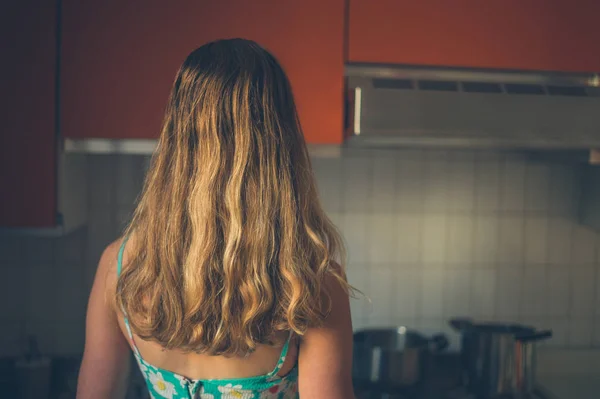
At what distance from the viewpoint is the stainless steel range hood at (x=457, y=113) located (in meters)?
1.47

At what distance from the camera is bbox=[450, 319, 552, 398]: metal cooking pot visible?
1.84m

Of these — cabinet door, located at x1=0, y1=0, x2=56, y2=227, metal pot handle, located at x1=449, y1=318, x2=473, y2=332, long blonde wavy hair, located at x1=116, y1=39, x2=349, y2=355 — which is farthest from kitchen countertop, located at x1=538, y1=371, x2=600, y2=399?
cabinet door, located at x1=0, y1=0, x2=56, y2=227

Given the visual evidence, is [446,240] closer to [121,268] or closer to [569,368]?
[569,368]

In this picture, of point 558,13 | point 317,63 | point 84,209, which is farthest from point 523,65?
point 84,209

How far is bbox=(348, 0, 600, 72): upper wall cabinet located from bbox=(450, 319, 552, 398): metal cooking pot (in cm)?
73

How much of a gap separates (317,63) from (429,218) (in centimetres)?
72

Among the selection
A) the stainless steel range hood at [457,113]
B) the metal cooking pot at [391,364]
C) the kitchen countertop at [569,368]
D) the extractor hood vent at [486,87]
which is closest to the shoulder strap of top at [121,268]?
the stainless steel range hood at [457,113]

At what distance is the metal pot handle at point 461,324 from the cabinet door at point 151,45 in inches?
34.1

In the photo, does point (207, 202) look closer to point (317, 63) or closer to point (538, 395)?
point (317, 63)

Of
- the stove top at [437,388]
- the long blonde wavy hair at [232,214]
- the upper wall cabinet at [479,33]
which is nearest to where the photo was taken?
the long blonde wavy hair at [232,214]

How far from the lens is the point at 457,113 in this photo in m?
1.51

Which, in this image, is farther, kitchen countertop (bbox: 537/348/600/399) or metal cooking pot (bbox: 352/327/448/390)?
kitchen countertop (bbox: 537/348/600/399)

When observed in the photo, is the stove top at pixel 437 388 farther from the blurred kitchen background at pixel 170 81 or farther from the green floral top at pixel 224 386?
the green floral top at pixel 224 386

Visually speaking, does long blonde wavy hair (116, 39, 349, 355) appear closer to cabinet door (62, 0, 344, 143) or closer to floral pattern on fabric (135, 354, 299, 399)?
floral pattern on fabric (135, 354, 299, 399)
